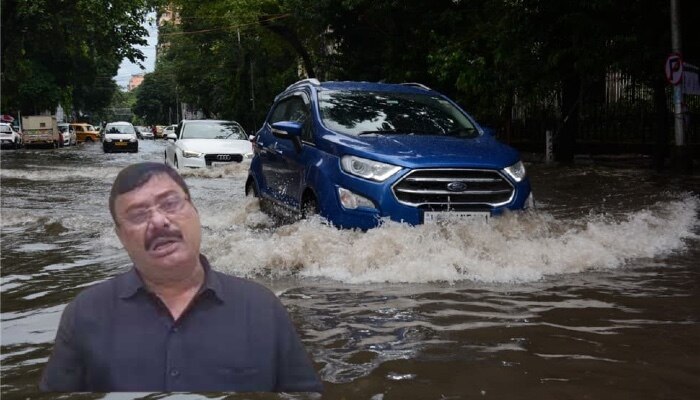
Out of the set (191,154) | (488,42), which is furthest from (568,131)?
(191,154)

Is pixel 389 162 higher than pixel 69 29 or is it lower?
lower

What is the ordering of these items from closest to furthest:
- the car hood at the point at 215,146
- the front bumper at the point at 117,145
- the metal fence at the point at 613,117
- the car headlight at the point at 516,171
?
the car headlight at the point at 516,171 < the car hood at the point at 215,146 < the metal fence at the point at 613,117 < the front bumper at the point at 117,145

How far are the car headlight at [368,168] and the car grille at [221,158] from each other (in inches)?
489

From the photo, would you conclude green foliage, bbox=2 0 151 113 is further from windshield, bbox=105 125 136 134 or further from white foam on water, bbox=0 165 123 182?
white foam on water, bbox=0 165 123 182

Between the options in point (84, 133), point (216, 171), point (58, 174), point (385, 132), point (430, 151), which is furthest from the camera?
point (84, 133)

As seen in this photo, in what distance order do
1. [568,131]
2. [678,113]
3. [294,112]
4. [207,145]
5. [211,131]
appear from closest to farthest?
[294,112] < [678,113] < [207,145] < [211,131] < [568,131]

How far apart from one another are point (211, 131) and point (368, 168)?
14.1 metres

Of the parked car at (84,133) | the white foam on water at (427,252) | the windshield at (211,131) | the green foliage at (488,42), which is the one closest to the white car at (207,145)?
the windshield at (211,131)

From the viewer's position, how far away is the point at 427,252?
667 centimetres

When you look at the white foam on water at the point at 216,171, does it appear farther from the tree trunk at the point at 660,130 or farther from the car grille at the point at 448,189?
the car grille at the point at 448,189

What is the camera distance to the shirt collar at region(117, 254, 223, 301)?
170 centimetres

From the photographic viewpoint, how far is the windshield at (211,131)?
2014 cm

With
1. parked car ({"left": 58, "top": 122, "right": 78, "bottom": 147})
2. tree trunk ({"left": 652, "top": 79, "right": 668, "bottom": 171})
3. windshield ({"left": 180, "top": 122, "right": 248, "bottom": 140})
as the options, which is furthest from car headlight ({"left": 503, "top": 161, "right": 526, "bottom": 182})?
parked car ({"left": 58, "top": 122, "right": 78, "bottom": 147})

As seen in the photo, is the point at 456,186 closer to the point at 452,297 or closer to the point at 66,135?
the point at 452,297
